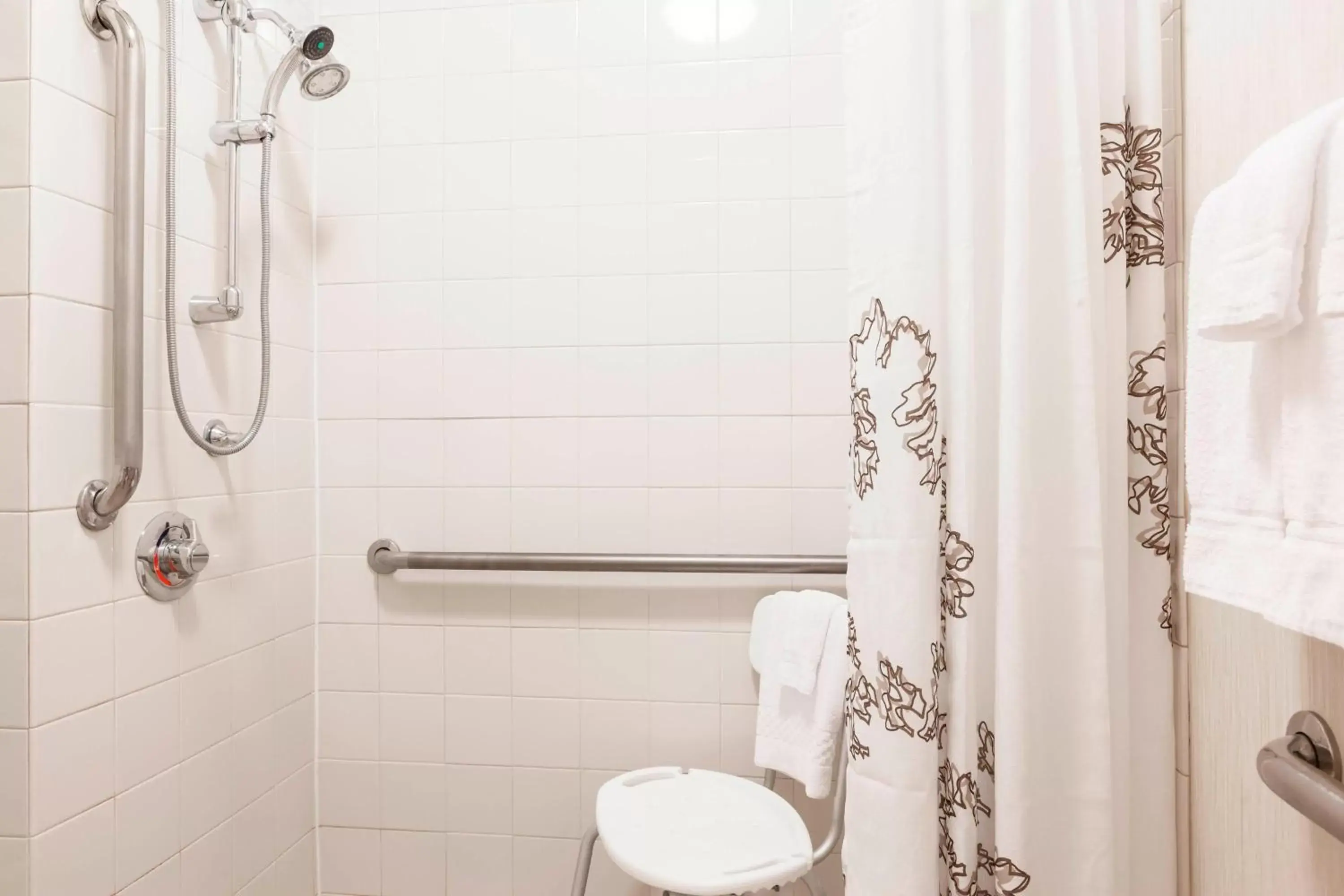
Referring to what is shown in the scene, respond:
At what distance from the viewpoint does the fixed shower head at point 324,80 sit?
1178 mm

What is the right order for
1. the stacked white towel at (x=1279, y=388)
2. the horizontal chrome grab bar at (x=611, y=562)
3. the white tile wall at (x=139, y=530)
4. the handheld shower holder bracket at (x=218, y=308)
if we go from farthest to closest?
the horizontal chrome grab bar at (x=611, y=562), the handheld shower holder bracket at (x=218, y=308), the white tile wall at (x=139, y=530), the stacked white towel at (x=1279, y=388)

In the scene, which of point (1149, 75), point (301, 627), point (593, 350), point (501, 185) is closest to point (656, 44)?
point (501, 185)

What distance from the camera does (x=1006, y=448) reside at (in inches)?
29.8

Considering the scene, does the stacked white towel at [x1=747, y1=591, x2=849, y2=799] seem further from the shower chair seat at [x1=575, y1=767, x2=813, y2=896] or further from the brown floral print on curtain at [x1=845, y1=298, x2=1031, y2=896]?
the brown floral print on curtain at [x1=845, y1=298, x2=1031, y2=896]

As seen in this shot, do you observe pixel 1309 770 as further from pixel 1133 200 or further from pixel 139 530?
pixel 139 530

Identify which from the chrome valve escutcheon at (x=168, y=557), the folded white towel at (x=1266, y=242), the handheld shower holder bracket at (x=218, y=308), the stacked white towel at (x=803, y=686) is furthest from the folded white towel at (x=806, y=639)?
the handheld shower holder bracket at (x=218, y=308)

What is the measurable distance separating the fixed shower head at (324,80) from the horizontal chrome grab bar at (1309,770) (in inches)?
57.0

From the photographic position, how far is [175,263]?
108 cm

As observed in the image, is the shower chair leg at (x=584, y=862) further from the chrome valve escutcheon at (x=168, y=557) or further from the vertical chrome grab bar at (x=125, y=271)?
the vertical chrome grab bar at (x=125, y=271)

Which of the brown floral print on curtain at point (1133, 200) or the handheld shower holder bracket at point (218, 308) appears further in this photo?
the handheld shower holder bracket at point (218, 308)

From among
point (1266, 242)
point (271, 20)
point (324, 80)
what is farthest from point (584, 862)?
point (271, 20)

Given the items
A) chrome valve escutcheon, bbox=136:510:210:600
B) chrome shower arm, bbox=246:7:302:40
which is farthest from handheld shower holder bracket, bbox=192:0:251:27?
chrome valve escutcheon, bbox=136:510:210:600

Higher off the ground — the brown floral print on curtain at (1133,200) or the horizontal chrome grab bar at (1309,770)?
the brown floral print on curtain at (1133,200)

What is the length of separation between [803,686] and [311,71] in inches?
50.9
